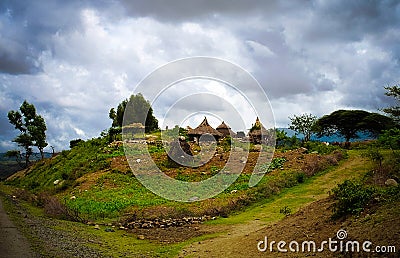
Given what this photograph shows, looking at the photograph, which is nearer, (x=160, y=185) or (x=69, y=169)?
(x=160, y=185)

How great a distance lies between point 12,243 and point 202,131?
3336 cm

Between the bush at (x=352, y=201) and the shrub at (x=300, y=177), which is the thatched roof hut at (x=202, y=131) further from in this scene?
the bush at (x=352, y=201)

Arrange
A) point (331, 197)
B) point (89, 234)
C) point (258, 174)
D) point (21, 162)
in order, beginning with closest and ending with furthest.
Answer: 1. point (331, 197)
2. point (89, 234)
3. point (258, 174)
4. point (21, 162)

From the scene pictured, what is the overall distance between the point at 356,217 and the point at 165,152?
2616 cm

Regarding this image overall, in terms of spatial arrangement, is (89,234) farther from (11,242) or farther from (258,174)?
(258,174)

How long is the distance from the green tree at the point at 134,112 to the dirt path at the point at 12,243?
4141cm

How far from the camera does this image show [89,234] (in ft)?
48.0

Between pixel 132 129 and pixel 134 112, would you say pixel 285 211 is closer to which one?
pixel 132 129

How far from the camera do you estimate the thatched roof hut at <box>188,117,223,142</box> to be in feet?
142

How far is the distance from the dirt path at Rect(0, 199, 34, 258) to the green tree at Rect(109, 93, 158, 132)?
41411mm

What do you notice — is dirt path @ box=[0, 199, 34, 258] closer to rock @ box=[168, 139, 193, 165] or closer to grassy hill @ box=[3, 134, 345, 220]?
grassy hill @ box=[3, 134, 345, 220]

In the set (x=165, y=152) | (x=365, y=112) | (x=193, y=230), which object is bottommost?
(x=193, y=230)

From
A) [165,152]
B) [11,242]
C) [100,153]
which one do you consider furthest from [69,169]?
[11,242]

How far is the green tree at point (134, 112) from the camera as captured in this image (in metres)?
56.2
